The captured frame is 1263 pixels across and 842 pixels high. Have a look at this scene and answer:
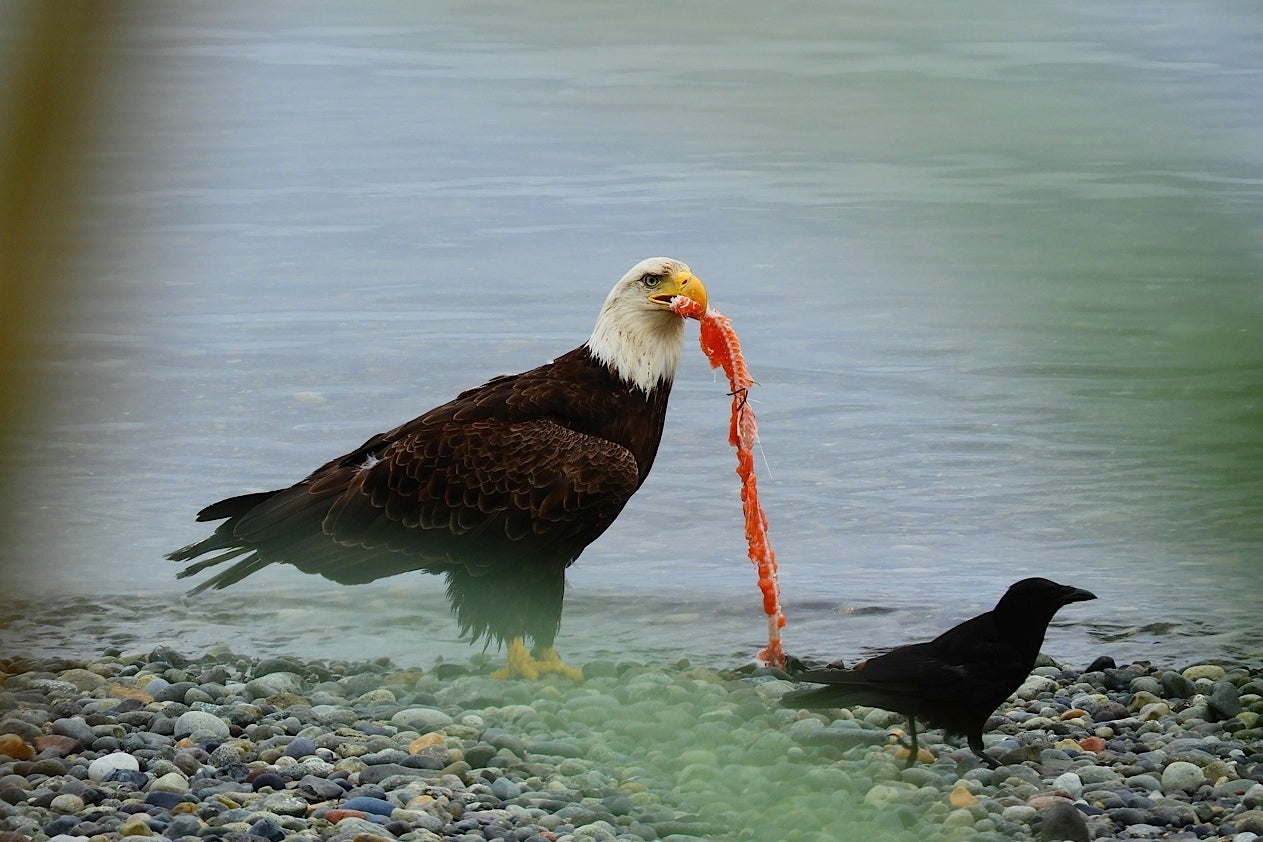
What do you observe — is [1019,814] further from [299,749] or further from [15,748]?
[15,748]

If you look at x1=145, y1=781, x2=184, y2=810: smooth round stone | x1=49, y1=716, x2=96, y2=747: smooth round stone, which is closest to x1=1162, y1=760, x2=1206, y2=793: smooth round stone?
x1=145, y1=781, x2=184, y2=810: smooth round stone

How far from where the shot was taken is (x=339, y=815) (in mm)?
3953

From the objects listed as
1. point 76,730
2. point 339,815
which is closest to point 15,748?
point 76,730

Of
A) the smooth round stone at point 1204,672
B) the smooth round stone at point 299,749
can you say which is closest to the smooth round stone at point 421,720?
the smooth round stone at point 299,749

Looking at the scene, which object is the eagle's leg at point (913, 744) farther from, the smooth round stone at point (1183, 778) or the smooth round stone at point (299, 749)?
the smooth round stone at point (299, 749)

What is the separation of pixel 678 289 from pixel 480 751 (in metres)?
1.61

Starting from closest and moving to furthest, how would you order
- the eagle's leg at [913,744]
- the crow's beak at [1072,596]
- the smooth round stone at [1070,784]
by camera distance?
the smooth round stone at [1070,784] → the eagle's leg at [913,744] → the crow's beak at [1072,596]

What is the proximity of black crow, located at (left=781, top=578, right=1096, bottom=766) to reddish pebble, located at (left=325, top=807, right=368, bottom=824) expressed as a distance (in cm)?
106

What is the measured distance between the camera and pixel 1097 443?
0.77 metres

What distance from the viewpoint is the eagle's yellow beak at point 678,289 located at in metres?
5.16

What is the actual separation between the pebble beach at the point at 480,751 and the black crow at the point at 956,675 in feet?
0.44

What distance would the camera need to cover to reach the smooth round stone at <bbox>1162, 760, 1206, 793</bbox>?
4242 mm

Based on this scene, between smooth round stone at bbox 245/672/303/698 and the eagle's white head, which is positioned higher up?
the eagle's white head

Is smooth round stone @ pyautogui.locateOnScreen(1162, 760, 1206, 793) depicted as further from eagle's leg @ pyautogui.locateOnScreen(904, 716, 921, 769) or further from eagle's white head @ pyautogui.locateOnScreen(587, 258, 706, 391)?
eagle's white head @ pyautogui.locateOnScreen(587, 258, 706, 391)
